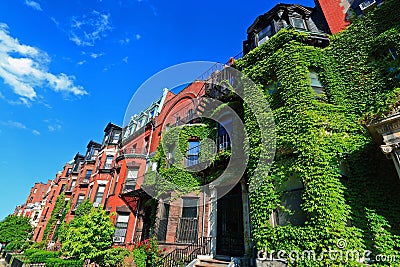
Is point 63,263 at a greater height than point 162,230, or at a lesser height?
lesser

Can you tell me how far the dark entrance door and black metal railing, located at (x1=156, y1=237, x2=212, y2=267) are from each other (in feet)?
2.40

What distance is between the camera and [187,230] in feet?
40.4

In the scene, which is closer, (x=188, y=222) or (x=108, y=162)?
(x=188, y=222)

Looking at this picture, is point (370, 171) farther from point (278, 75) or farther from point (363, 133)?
point (278, 75)

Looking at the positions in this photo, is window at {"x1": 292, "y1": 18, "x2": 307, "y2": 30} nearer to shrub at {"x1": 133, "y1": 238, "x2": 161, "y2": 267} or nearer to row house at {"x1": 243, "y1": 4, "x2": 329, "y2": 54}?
row house at {"x1": 243, "y1": 4, "x2": 329, "y2": 54}

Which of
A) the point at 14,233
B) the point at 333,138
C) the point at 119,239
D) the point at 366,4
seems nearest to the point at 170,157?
the point at 119,239

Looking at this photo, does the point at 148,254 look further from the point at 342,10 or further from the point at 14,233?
the point at 14,233

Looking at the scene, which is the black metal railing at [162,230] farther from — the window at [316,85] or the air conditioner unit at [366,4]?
the air conditioner unit at [366,4]

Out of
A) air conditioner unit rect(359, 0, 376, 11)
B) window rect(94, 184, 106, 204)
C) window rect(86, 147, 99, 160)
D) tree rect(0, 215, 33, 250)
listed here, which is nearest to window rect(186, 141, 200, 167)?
air conditioner unit rect(359, 0, 376, 11)

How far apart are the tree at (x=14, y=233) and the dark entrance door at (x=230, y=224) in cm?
3473

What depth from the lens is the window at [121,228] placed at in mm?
17016

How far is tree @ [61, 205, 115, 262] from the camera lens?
35.8 ft

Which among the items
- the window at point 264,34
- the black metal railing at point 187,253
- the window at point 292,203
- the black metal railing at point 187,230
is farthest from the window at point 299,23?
the black metal railing at point 187,253

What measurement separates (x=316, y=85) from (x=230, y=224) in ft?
27.6
